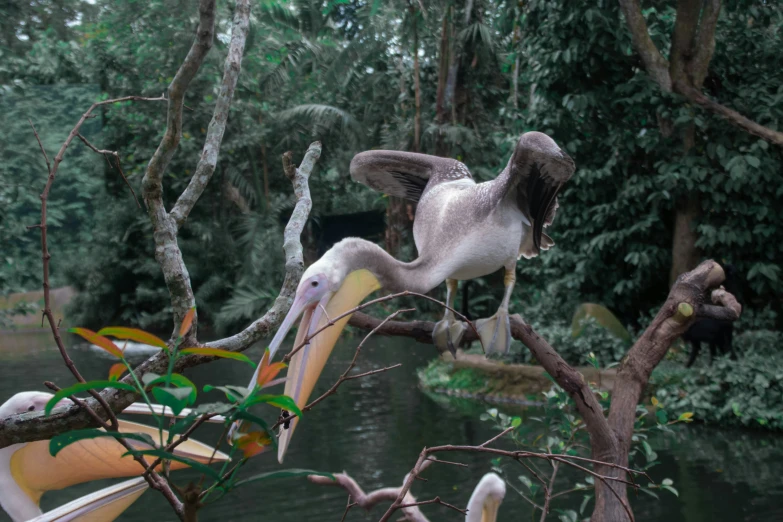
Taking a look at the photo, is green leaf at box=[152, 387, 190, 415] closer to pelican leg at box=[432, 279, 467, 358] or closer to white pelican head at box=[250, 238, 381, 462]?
white pelican head at box=[250, 238, 381, 462]

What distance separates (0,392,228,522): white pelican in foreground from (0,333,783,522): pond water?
3113 millimetres

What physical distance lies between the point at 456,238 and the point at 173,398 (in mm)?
1898

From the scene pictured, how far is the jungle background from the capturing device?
6.46 meters

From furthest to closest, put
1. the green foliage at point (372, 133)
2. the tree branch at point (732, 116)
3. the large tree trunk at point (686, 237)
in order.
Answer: the large tree trunk at point (686, 237)
the green foliage at point (372, 133)
the tree branch at point (732, 116)

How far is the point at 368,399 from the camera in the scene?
7.32 metres

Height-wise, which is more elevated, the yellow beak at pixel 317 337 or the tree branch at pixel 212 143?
the tree branch at pixel 212 143

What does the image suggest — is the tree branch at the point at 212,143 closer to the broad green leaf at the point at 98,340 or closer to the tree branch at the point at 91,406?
the tree branch at the point at 91,406

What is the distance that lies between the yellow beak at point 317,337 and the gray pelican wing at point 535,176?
2.30 feet

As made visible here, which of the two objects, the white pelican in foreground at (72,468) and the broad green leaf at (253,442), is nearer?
the broad green leaf at (253,442)

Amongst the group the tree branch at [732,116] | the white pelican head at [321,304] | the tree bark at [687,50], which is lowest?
the white pelican head at [321,304]

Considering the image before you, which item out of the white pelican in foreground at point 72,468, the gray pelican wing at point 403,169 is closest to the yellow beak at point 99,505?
the white pelican in foreground at point 72,468

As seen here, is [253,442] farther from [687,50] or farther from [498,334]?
[687,50]

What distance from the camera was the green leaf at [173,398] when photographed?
2.01 feet

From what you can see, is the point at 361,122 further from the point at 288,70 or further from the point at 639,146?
the point at 639,146
